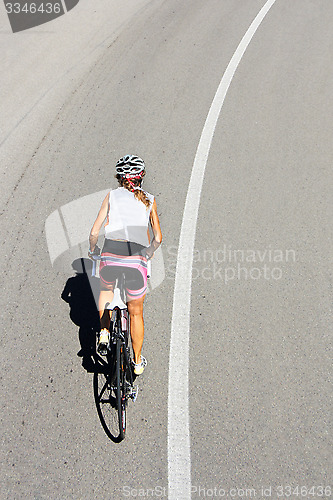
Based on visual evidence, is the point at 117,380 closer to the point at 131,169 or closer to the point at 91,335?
the point at 91,335

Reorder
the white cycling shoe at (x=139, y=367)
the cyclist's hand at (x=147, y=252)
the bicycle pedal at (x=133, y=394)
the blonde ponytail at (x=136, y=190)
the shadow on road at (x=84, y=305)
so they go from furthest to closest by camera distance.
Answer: the shadow on road at (x=84, y=305) < the white cycling shoe at (x=139, y=367) < the bicycle pedal at (x=133, y=394) < the cyclist's hand at (x=147, y=252) < the blonde ponytail at (x=136, y=190)

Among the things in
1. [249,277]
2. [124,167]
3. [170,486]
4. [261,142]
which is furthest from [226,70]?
[170,486]

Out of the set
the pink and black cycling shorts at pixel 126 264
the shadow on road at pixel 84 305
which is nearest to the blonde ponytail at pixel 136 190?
the pink and black cycling shorts at pixel 126 264

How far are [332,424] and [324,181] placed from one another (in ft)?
13.0

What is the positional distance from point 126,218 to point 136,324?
1.10 m

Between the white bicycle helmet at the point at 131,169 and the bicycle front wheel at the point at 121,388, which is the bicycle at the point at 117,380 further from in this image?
the white bicycle helmet at the point at 131,169

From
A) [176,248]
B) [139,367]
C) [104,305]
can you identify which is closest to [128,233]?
[104,305]

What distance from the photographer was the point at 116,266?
4355mm

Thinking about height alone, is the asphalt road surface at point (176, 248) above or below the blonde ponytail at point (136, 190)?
below

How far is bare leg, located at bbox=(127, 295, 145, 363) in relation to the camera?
4539 mm

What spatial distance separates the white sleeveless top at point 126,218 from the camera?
429 centimetres

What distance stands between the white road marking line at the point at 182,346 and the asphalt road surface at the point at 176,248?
0.05 meters

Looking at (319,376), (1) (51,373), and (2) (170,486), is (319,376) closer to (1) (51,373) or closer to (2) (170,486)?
(2) (170,486)

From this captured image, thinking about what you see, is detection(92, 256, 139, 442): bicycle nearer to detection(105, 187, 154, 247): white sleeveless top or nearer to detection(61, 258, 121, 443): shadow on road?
detection(61, 258, 121, 443): shadow on road
